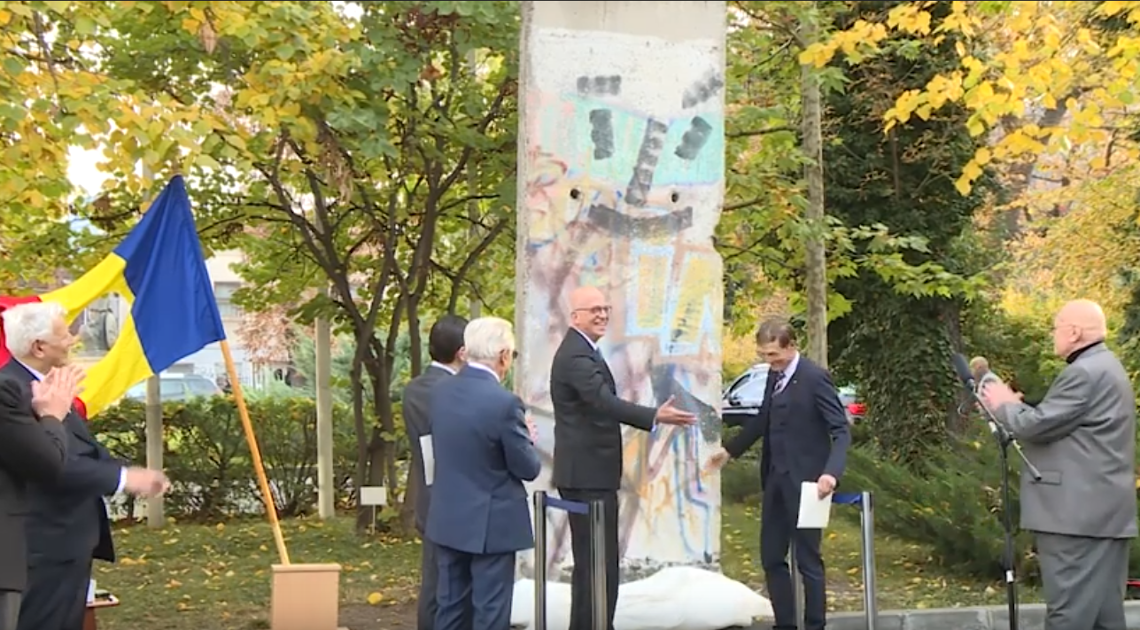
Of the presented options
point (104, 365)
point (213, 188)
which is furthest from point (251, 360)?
point (104, 365)

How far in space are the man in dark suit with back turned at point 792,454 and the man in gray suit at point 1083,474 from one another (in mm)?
1005

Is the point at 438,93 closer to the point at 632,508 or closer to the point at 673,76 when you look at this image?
the point at 673,76

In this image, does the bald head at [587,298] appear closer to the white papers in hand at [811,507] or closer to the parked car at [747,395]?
the white papers in hand at [811,507]

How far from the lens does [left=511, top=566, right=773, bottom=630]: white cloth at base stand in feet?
25.1

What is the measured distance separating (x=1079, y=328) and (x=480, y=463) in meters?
2.96

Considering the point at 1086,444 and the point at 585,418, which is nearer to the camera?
the point at 1086,444

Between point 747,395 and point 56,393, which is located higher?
point 56,393

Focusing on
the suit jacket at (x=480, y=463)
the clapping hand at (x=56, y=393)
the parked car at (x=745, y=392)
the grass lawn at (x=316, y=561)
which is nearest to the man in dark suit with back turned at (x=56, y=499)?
the clapping hand at (x=56, y=393)

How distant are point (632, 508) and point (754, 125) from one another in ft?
16.1

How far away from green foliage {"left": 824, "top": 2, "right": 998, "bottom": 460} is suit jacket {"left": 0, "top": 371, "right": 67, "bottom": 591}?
13.2 meters

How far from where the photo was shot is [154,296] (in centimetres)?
765

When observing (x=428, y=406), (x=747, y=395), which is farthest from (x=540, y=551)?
(x=747, y=395)

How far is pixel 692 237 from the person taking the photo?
8.16 m

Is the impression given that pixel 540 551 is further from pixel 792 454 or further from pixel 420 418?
pixel 792 454
